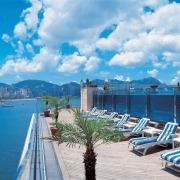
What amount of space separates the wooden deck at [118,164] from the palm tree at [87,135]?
3.75 ft

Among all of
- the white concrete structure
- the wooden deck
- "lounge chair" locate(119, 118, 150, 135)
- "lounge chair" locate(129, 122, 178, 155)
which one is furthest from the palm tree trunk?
the white concrete structure

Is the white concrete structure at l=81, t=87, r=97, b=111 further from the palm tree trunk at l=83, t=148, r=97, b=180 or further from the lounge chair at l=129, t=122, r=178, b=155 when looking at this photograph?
the palm tree trunk at l=83, t=148, r=97, b=180

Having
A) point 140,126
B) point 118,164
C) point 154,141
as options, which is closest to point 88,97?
point 140,126

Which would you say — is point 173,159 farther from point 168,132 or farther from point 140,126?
point 140,126

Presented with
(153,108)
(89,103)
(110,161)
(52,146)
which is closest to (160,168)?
(110,161)

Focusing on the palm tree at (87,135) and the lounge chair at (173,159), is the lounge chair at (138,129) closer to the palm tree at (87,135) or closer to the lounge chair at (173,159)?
the lounge chair at (173,159)

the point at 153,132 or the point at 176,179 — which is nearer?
the point at 176,179

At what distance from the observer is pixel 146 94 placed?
15016 mm

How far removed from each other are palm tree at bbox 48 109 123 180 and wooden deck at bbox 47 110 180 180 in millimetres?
1143

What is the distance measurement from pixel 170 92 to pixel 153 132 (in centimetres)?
309

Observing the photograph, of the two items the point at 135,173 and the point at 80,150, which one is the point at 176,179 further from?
the point at 80,150

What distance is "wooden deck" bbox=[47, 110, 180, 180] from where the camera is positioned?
6.88 metres

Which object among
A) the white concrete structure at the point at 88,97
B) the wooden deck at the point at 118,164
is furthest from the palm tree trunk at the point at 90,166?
the white concrete structure at the point at 88,97

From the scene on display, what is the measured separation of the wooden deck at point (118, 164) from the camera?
22.6ft
